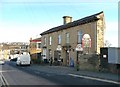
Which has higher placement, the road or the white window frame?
the white window frame

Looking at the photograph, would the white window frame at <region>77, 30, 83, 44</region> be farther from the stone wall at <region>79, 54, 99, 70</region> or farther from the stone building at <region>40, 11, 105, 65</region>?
the stone wall at <region>79, 54, 99, 70</region>

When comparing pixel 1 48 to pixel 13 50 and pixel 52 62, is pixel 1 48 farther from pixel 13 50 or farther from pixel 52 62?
pixel 52 62

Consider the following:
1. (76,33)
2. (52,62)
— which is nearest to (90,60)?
(76,33)

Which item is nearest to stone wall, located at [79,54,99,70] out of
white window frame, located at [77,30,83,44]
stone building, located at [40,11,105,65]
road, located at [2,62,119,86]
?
stone building, located at [40,11,105,65]

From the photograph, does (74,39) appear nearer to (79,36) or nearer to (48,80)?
(79,36)

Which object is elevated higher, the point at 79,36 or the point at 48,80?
the point at 79,36

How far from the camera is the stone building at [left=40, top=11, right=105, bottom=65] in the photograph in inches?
1435

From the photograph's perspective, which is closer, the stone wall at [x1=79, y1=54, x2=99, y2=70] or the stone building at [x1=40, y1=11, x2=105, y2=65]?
the stone wall at [x1=79, y1=54, x2=99, y2=70]

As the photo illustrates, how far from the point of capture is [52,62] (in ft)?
176

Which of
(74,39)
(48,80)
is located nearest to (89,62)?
(74,39)

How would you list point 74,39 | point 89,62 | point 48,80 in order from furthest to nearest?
point 74,39
point 89,62
point 48,80

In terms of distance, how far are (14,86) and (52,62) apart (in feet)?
116

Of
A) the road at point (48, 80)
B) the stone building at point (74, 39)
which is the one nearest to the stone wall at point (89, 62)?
the stone building at point (74, 39)

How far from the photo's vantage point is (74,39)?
4394 cm
